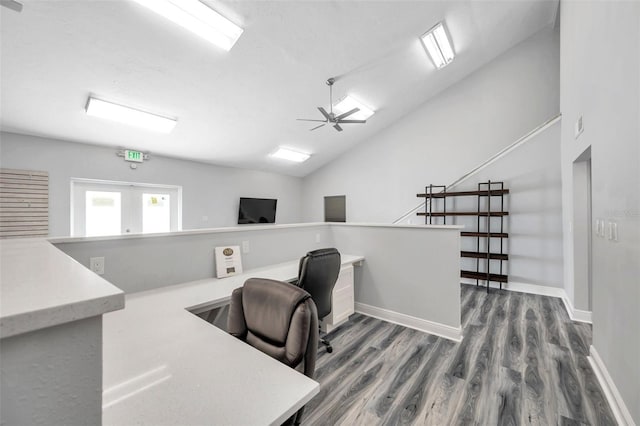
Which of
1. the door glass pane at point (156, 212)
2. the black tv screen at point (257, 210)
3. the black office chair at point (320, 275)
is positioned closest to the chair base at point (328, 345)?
the black office chair at point (320, 275)

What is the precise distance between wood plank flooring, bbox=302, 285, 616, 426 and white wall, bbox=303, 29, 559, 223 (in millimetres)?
3171

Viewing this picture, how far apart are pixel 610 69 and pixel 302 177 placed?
6459 millimetres

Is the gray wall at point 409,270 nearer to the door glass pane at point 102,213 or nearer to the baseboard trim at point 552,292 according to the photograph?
the baseboard trim at point 552,292

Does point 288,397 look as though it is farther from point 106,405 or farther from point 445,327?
point 445,327

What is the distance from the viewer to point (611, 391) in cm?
178

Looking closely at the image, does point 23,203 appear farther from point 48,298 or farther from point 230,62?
point 48,298

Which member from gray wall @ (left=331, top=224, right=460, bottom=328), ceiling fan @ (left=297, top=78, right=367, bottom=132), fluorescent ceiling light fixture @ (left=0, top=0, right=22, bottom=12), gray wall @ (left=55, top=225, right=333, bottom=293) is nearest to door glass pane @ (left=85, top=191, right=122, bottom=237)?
gray wall @ (left=55, top=225, right=333, bottom=293)

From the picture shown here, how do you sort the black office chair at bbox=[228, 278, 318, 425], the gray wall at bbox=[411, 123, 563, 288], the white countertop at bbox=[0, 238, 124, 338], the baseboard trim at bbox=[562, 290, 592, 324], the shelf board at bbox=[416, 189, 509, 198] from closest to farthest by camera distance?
1. the white countertop at bbox=[0, 238, 124, 338]
2. the black office chair at bbox=[228, 278, 318, 425]
3. the baseboard trim at bbox=[562, 290, 592, 324]
4. the gray wall at bbox=[411, 123, 563, 288]
5. the shelf board at bbox=[416, 189, 509, 198]

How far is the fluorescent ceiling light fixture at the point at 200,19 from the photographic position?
2.48m

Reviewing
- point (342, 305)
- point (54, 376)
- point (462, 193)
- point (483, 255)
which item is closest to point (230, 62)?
point (342, 305)

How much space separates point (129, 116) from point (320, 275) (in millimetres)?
3686

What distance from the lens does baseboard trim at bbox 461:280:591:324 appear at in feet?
10.1

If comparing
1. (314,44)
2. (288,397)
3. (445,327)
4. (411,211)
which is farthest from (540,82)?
(288,397)

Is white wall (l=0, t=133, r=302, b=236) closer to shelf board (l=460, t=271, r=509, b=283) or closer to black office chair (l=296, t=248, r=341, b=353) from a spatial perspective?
black office chair (l=296, t=248, r=341, b=353)
